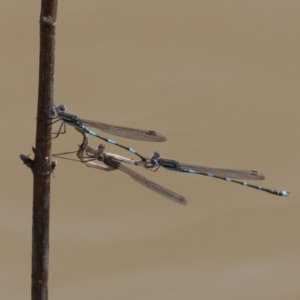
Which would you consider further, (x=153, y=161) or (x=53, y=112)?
(x=153, y=161)

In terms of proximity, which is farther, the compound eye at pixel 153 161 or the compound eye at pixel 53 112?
the compound eye at pixel 153 161

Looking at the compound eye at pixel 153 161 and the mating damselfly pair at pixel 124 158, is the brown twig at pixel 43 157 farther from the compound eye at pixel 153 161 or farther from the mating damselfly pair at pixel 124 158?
the compound eye at pixel 153 161

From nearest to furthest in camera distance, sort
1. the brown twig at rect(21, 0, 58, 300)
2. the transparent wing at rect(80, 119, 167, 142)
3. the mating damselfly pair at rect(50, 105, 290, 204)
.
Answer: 1. the brown twig at rect(21, 0, 58, 300)
2. the mating damselfly pair at rect(50, 105, 290, 204)
3. the transparent wing at rect(80, 119, 167, 142)

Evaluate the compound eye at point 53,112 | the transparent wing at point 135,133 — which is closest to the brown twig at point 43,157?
the compound eye at point 53,112

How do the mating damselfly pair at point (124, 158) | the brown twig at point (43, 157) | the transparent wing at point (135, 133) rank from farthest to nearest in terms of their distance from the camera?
the transparent wing at point (135, 133) < the mating damselfly pair at point (124, 158) < the brown twig at point (43, 157)

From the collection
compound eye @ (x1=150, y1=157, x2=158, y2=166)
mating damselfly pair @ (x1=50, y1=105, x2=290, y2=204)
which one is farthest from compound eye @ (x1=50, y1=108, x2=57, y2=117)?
compound eye @ (x1=150, y1=157, x2=158, y2=166)

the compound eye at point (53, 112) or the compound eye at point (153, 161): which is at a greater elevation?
the compound eye at point (153, 161)

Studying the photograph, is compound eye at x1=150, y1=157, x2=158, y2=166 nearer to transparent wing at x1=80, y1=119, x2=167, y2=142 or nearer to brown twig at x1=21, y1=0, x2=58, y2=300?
transparent wing at x1=80, y1=119, x2=167, y2=142

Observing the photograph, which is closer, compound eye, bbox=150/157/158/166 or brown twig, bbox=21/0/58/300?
brown twig, bbox=21/0/58/300

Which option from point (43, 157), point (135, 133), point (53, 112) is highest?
point (135, 133)

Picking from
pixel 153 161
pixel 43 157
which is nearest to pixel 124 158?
pixel 153 161

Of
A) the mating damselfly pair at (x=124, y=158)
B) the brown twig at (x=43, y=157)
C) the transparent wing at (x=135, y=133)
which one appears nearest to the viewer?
the brown twig at (x=43, y=157)

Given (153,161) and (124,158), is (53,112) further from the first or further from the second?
(153,161)

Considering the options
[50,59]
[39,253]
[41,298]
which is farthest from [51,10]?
[41,298]
